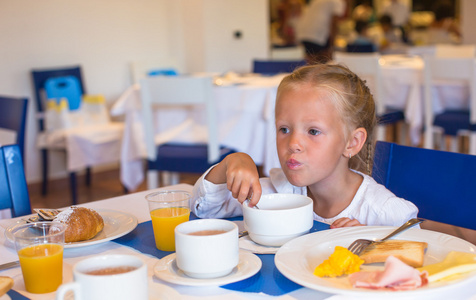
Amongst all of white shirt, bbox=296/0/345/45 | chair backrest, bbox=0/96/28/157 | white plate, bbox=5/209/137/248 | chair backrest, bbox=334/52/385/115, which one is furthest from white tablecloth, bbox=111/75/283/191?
white shirt, bbox=296/0/345/45

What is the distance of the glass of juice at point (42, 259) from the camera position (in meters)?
0.75

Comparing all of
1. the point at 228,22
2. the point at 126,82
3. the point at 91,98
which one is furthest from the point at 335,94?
the point at 228,22

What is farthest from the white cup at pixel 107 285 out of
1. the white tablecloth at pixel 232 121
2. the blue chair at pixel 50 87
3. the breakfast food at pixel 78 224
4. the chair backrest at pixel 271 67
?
the chair backrest at pixel 271 67

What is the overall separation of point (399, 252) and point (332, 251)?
3.9 inches

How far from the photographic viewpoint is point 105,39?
164 inches

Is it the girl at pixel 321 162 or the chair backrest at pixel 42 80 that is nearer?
the girl at pixel 321 162

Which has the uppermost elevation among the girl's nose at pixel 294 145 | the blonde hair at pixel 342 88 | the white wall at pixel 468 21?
the white wall at pixel 468 21

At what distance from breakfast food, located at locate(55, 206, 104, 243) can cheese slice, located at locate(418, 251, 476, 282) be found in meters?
0.54

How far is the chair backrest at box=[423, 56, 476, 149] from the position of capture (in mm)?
2994

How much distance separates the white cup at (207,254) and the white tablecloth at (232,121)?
2.02m

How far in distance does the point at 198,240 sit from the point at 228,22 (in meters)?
4.34

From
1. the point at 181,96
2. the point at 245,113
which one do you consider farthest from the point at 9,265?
the point at 245,113

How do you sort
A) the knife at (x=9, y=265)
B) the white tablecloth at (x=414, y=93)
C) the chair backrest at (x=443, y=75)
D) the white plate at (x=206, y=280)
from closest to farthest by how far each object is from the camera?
1. the white plate at (x=206, y=280)
2. the knife at (x=9, y=265)
3. the chair backrest at (x=443, y=75)
4. the white tablecloth at (x=414, y=93)

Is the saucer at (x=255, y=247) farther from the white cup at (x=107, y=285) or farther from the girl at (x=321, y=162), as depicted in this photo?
the white cup at (x=107, y=285)
